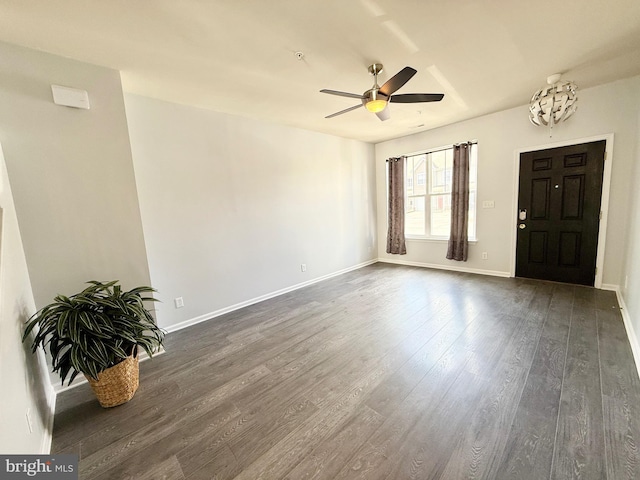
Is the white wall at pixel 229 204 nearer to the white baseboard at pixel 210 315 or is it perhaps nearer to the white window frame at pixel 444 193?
the white baseboard at pixel 210 315

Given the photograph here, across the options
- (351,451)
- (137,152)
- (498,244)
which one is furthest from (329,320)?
(498,244)

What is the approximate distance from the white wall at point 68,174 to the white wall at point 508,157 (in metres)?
4.69

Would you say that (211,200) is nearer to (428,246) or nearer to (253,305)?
(253,305)

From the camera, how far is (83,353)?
63.6 inches

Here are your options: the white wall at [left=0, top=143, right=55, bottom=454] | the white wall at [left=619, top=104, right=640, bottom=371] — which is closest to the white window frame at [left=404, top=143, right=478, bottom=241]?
the white wall at [left=619, top=104, right=640, bottom=371]

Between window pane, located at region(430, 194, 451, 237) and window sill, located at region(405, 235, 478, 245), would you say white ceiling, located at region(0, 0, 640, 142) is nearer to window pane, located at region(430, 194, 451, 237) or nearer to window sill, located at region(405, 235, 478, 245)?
window pane, located at region(430, 194, 451, 237)

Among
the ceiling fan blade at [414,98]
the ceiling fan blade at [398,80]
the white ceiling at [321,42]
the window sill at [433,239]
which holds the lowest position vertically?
the window sill at [433,239]

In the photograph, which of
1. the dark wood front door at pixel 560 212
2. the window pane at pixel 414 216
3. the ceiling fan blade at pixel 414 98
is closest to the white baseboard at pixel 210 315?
the window pane at pixel 414 216

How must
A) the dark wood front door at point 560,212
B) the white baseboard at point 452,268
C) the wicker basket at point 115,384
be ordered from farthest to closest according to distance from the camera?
the white baseboard at point 452,268
the dark wood front door at point 560,212
the wicker basket at point 115,384

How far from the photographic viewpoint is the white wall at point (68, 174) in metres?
1.86

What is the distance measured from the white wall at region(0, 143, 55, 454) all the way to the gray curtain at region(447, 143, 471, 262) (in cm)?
520

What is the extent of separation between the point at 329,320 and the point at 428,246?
309cm

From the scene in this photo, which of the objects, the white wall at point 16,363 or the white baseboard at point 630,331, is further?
the white baseboard at point 630,331

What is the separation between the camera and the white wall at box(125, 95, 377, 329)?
2.80 metres
